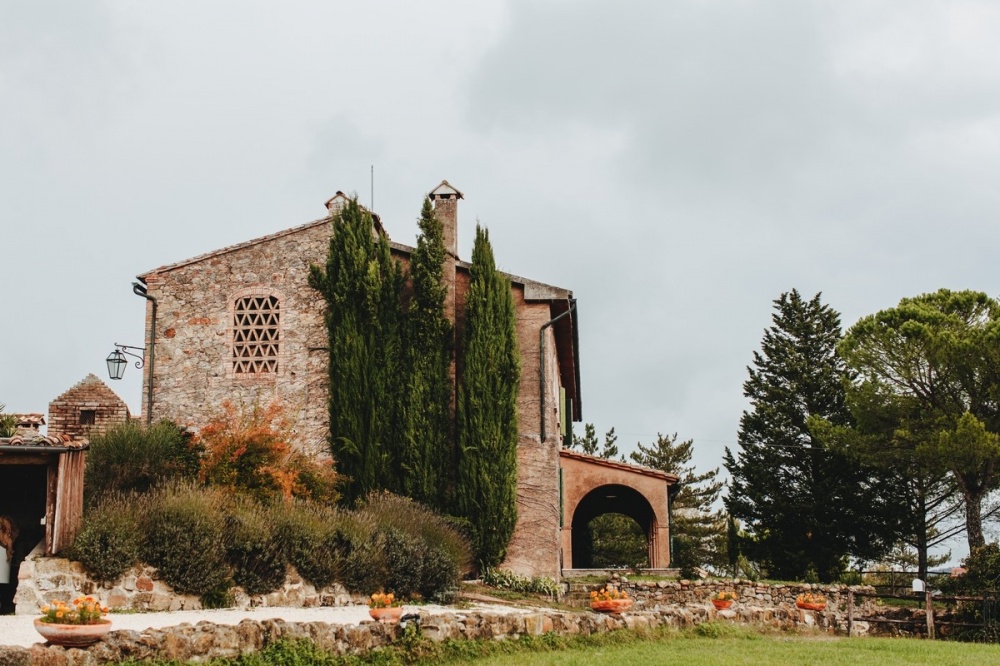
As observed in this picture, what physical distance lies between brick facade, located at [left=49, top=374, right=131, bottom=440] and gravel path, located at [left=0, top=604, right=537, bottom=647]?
932cm

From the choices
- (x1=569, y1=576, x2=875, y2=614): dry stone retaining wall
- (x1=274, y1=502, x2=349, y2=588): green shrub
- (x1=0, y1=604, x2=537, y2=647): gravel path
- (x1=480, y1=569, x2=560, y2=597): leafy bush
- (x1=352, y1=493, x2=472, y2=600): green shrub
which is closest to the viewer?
(x1=0, y1=604, x2=537, y2=647): gravel path

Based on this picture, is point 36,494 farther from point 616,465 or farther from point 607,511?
point 607,511

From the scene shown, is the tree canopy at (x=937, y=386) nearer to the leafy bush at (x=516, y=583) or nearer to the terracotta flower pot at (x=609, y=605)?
the leafy bush at (x=516, y=583)

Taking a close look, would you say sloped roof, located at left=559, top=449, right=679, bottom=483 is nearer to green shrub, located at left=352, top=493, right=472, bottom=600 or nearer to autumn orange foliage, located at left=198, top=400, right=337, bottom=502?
green shrub, located at left=352, top=493, right=472, bottom=600

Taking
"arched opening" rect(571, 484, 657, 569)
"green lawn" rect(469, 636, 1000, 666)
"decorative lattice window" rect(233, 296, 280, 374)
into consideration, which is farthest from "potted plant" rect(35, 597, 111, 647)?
"arched opening" rect(571, 484, 657, 569)

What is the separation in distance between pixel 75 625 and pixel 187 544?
18.5 ft

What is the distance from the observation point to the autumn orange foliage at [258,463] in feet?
63.0

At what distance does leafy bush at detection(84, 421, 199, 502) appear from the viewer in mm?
18359

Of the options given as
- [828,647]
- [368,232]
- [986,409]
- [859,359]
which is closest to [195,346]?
[368,232]

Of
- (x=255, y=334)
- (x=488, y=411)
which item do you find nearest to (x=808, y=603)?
(x=488, y=411)

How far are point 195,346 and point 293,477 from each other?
4.87 m

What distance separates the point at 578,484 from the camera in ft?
82.4

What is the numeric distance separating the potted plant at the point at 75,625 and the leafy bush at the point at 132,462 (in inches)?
306

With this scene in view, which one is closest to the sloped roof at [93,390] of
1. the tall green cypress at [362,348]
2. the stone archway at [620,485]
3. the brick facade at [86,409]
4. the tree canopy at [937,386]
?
the brick facade at [86,409]
